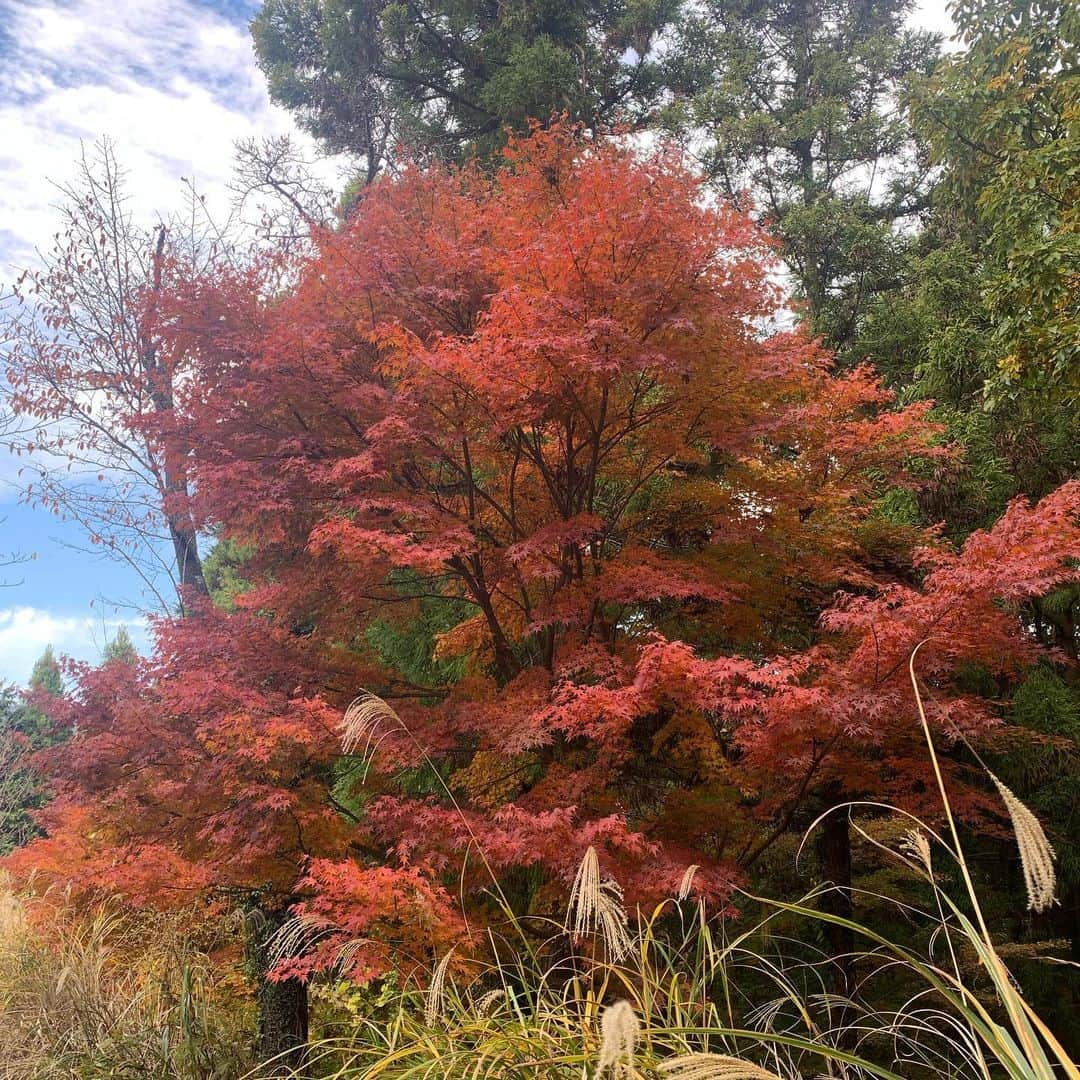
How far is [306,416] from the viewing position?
652 centimetres

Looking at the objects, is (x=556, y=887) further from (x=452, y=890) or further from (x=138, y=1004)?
(x=138, y=1004)

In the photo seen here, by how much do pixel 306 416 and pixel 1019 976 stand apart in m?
8.37

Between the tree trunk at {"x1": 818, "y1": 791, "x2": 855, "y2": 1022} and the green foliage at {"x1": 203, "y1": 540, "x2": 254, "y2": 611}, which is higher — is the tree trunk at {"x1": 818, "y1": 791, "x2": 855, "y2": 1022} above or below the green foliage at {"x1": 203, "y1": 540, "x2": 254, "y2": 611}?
below

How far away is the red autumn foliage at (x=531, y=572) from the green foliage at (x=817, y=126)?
5.41 metres

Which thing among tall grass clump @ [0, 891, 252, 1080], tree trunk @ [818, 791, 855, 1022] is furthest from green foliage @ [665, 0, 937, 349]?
tall grass clump @ [0, 891, 252, 1080]

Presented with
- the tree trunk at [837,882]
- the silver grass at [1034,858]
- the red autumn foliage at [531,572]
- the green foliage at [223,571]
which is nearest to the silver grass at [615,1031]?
the silver grass at [1034,858]

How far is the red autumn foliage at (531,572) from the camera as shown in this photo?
15.6ft

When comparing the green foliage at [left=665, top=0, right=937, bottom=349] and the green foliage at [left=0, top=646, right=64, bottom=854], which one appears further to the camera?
the green foliage at [left=0, top=646, right=64, bottom=854]

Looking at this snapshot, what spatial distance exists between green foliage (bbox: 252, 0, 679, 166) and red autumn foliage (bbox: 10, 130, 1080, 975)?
532 cm

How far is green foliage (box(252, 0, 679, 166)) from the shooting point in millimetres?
12003

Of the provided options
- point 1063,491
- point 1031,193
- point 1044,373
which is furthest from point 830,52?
point 1063,491

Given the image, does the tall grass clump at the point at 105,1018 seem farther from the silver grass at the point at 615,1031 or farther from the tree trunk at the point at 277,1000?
the silver grass at the point at 615,1031

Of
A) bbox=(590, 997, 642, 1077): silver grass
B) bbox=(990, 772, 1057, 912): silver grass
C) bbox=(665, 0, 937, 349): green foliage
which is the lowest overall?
bbox=(590, 997, 642, 1077): silver grass

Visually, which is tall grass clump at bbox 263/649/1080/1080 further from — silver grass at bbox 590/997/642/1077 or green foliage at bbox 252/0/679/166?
green foliage at bbox 252/0/679/166
